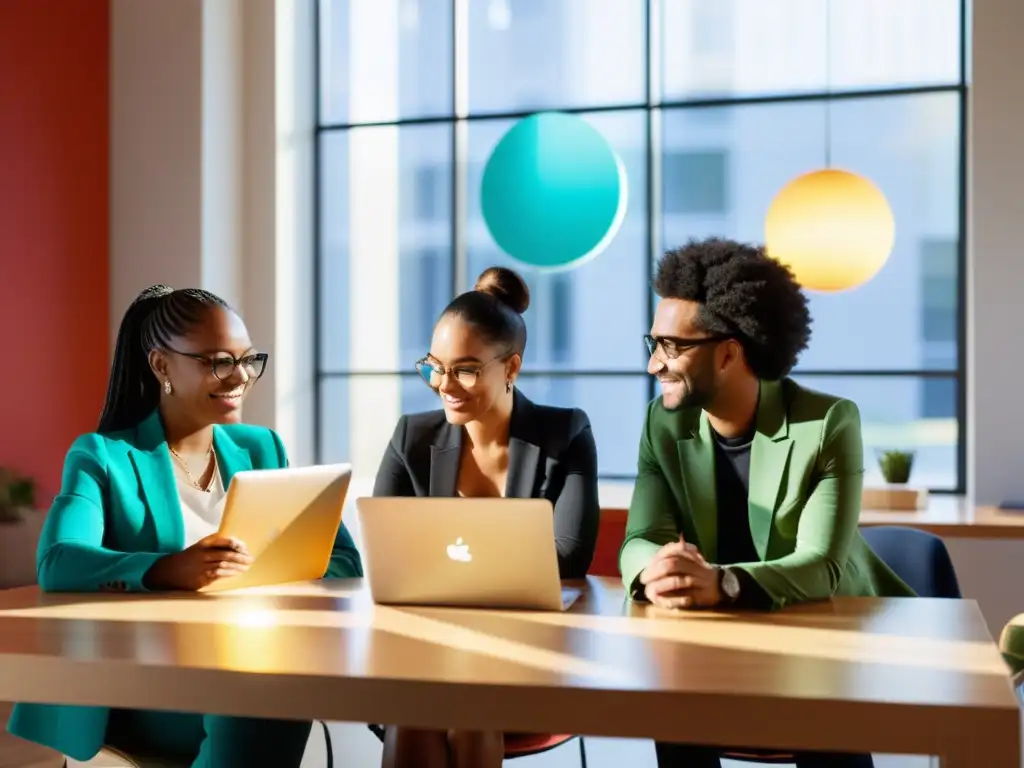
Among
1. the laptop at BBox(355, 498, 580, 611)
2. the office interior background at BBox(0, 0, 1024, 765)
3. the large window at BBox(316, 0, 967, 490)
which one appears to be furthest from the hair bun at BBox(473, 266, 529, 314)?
the large window at BBox(316, 0, 967, 490)

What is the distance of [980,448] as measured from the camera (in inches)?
196

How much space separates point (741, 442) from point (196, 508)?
3.54ft

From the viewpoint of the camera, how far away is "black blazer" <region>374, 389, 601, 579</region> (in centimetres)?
229

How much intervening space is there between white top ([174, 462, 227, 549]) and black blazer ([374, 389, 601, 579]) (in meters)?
0.32

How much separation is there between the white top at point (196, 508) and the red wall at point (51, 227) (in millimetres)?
3211

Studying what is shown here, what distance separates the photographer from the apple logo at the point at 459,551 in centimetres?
187

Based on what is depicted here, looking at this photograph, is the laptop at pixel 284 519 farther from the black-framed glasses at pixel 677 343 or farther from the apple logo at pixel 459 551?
the black-framed glasses at pixel 677 343

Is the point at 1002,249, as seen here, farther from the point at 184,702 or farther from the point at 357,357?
the point at 184,702

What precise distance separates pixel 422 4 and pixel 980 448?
3639mm

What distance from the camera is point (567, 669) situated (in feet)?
4.83

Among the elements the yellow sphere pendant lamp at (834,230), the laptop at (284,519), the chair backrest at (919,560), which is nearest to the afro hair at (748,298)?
the chair backrest at (919,560)

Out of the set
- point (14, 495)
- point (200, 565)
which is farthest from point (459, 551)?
point (14, 495)

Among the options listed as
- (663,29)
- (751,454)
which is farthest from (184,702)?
(663,29)

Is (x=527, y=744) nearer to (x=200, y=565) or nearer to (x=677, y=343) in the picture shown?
(x=200, y=565)
